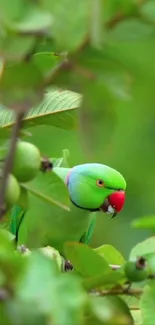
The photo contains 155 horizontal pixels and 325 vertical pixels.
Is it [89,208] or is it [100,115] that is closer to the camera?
[100,115]

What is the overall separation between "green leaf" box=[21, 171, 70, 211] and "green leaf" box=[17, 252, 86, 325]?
0.16 meters

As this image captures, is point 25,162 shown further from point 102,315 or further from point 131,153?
point 131,153

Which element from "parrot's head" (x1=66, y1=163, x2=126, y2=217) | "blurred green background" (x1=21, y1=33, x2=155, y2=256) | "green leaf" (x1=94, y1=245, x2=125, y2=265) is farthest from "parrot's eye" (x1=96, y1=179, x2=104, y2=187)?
"blurred green background" (x1=21, y1=33, x2=155, y2=256)

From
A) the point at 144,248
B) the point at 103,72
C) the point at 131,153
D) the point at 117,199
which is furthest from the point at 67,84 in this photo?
the point at 131,153

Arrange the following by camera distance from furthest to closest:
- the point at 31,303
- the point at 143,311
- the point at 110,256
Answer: the point at 110,256, the point at 143,311, the point at 31,303

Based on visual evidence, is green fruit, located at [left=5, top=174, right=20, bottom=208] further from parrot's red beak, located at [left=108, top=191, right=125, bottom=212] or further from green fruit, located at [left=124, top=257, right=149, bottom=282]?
parrot's red beak, located at [left=108, top=191, right=125, bottom=212]

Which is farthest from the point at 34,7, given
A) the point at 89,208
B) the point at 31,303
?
the point at 89,208

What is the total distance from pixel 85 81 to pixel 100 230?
3999 mm

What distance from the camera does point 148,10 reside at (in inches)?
18.2

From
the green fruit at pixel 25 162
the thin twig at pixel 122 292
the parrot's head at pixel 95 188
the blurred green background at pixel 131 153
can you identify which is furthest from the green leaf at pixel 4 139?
the blurred green background at pixel 131 153

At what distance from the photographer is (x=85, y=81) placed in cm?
48

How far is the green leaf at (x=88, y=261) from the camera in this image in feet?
1.92

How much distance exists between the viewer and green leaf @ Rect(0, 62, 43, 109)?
0.47 metres

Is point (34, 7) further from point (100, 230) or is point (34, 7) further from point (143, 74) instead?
point (100, 230)
